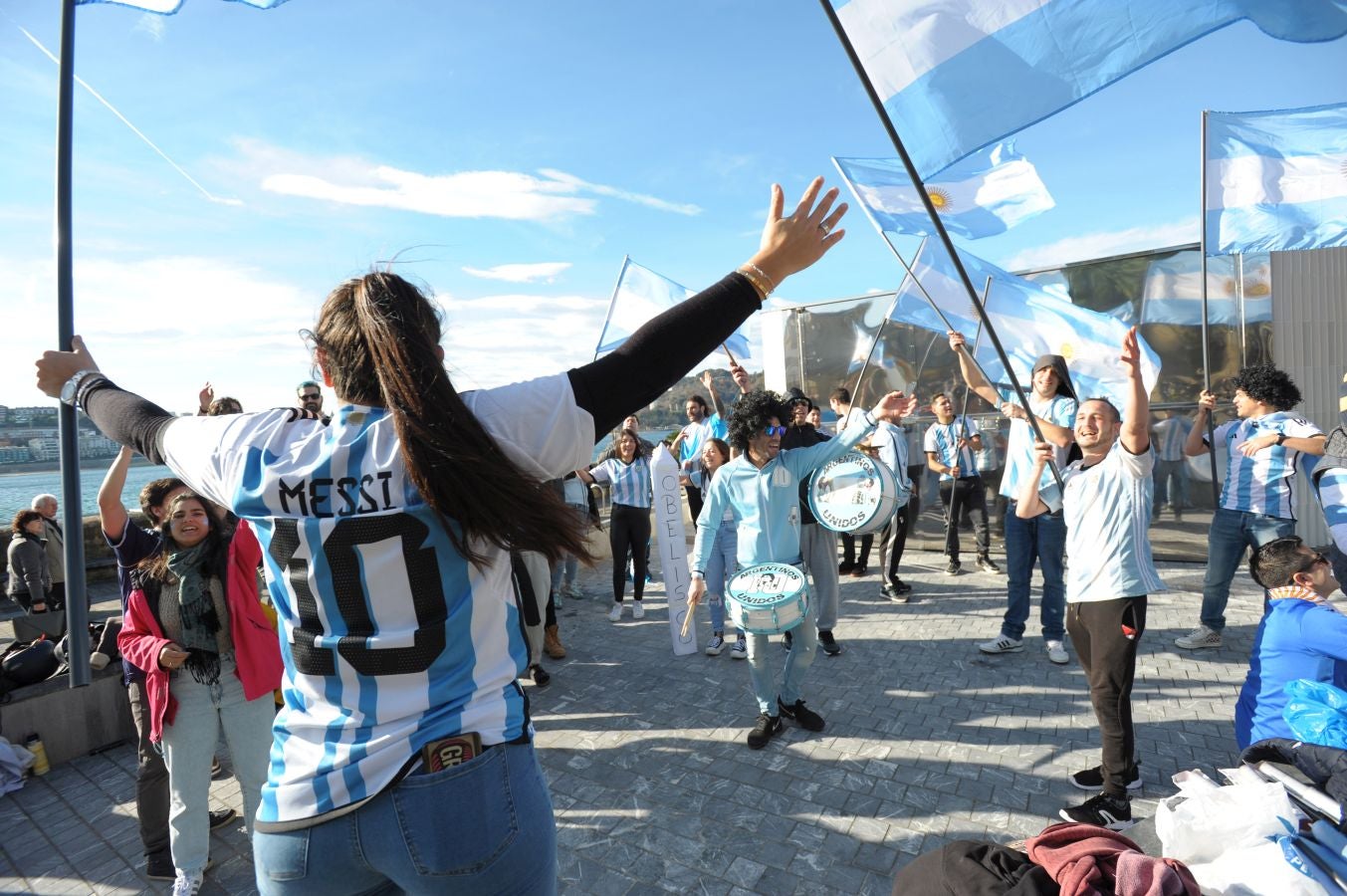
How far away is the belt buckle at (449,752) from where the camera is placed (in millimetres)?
1254

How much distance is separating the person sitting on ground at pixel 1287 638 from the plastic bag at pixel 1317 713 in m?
0.10

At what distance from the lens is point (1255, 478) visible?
529cm

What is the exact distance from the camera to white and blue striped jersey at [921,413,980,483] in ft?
27.6

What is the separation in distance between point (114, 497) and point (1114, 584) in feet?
15.4

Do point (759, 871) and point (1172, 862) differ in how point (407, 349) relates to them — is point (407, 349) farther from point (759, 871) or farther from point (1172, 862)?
point (759, 871)

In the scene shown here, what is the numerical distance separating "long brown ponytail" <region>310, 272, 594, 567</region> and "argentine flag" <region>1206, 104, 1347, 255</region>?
21.7ft

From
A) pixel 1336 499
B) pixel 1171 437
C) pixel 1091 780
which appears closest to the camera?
pixel 1091 780

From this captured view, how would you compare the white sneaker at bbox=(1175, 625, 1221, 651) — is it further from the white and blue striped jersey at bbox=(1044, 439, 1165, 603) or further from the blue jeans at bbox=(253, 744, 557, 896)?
the blue jeans at bbox=(253, 744, 557, 896)

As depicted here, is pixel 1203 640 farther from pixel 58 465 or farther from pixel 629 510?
pixel 58 465

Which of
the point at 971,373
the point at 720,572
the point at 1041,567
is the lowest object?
the point at 720,572

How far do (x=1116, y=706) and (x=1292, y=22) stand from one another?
9.94ft

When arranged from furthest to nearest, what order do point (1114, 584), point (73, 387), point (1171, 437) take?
point (1171, 437)
point (1114, 584)
point (73, 387)

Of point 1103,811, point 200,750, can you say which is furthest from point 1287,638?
point 200,750

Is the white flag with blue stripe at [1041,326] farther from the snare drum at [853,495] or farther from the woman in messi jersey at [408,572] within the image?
the woman in messi jersey at [408,572]
